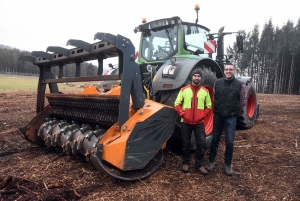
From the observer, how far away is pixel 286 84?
3347 cm

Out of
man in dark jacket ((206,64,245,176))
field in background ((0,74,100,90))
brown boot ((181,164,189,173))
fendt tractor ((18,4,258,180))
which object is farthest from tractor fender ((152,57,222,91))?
field in background ((0,74,100,90))

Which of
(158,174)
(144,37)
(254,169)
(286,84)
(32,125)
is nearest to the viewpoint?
(158,174)

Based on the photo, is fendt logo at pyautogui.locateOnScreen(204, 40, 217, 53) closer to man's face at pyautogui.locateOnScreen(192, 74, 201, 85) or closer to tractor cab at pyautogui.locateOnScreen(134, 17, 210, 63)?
tractor cab at pyautogui.locateOnScreen(134, 17, 210, 63)

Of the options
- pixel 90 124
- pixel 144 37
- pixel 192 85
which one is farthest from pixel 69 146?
pixel 144 37

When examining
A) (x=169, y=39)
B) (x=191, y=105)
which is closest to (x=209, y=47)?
(x=169, y=39)

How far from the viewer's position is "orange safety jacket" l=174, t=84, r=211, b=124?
3.47 meters

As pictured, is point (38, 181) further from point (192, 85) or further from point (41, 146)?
point (192, 85)

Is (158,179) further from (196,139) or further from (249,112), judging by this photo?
(249,112)

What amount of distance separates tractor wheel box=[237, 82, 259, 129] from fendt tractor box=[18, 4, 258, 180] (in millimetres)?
38

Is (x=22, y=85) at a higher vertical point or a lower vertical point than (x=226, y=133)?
lower

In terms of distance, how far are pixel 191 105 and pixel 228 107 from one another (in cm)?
52

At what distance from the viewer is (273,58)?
114 ft

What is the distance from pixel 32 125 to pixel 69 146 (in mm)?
1187

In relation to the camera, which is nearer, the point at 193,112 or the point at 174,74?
the point at 193,112
